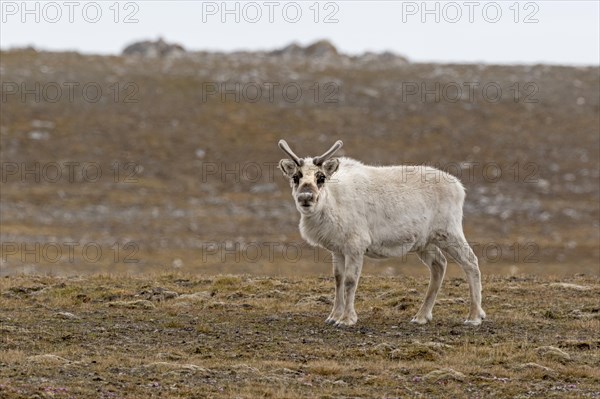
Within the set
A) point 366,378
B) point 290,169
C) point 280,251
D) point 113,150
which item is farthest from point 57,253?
point 366,378

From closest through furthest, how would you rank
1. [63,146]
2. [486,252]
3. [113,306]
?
[113,306] → [486,252] → [63,146]

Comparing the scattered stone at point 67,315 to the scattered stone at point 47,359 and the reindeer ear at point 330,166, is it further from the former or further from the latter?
the reindeer ear at point 330,166

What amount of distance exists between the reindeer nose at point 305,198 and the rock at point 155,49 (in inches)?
2854

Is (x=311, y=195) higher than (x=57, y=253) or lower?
higher

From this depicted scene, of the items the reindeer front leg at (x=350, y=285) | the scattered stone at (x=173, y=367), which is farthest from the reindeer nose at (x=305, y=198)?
the scattered stone at (x=173, y=367)

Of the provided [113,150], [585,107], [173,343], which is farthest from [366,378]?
[585,107]

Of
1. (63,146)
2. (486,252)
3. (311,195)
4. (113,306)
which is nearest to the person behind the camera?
(311,195)

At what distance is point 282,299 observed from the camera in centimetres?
2155

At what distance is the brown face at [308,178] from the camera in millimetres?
17672

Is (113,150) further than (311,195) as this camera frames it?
Yes

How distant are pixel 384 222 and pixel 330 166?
64.0 inches

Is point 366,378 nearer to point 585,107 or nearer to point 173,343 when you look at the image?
point 173,343

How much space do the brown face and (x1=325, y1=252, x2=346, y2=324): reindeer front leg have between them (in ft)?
4.47

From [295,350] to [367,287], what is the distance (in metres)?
7.11
